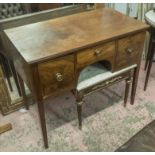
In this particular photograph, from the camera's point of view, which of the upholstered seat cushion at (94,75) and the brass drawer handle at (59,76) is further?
the upholstered seat cushion at (94,75)

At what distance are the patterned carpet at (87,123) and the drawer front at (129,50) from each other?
464 millimetres

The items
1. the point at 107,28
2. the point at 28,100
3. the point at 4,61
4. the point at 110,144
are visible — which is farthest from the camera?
the point at 28,100

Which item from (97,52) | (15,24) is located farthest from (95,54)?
(15,24)

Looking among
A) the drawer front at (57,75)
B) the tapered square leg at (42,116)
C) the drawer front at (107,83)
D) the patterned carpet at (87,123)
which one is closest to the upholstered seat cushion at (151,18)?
the drawer front at (107,83)

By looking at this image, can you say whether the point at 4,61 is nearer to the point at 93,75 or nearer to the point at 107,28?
the point at 93,75

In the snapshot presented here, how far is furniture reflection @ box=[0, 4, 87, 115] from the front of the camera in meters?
1.51

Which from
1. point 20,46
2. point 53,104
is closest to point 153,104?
point 53,104

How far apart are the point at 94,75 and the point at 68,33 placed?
33 centimetres

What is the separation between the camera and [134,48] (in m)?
1.46

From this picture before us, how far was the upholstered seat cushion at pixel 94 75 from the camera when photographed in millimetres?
1417

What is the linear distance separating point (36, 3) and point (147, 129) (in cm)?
120

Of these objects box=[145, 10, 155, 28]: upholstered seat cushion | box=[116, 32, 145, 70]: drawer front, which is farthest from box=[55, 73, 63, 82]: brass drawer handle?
box=[145, 10, 155, 28]: upholstered seat cushion

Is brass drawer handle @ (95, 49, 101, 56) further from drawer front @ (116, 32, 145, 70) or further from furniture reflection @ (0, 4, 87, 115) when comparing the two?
furniture reflection @ (0, 4, 87, 115)

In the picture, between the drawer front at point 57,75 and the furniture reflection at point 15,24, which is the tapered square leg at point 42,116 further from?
the furniture reflection at point 15,24
